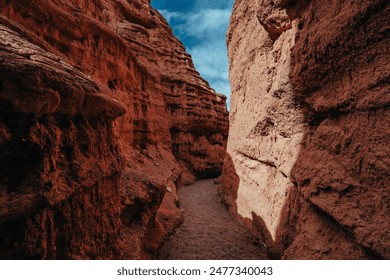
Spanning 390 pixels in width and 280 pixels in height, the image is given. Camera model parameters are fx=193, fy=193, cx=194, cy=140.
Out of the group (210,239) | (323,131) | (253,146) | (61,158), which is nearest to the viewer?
(61,158)

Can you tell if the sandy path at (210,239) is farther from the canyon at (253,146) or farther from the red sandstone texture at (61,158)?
the red sandstone texture at (61,158)

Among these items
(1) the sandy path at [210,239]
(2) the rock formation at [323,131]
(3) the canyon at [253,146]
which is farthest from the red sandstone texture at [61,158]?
(2) the rock formation at [323,131]

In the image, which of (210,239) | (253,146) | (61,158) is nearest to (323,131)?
(253,146)

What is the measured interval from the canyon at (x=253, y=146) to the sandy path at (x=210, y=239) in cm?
8

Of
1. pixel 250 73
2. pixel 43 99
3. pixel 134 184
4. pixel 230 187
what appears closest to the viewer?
pixel 43 99

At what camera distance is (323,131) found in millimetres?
3338

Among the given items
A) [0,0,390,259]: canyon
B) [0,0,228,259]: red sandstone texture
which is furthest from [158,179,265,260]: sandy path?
[0,0,228,259]: red sandstone texture

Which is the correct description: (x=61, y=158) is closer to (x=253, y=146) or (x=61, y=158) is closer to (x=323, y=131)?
(x=323, y=131)

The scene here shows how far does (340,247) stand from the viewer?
2578 mm

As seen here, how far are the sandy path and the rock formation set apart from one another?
22.3 inches

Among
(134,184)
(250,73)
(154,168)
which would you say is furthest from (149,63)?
(134,184)

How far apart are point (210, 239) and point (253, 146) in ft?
10.3
